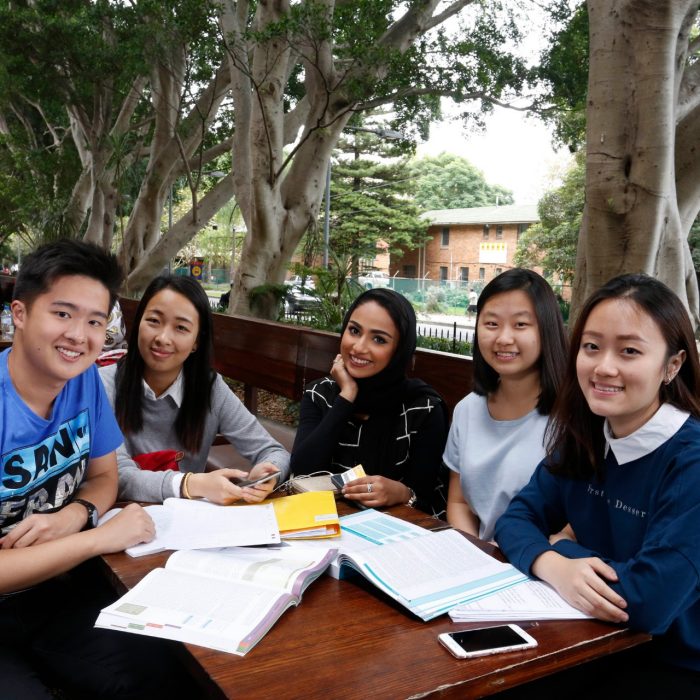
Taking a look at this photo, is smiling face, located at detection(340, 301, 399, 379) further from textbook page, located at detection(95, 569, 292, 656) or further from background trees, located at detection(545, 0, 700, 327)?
background trees, located at detection(545, 0, 700, 327)

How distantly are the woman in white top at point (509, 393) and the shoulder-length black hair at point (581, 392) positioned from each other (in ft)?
1.38

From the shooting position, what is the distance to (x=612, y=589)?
5.24 feet

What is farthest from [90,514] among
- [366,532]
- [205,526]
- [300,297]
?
[300,297]

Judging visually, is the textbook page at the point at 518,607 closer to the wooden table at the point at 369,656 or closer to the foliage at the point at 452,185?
the wooden table at the point at 369,656

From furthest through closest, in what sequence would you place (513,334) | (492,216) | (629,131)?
(492,216) → (629,131) → (513,334)

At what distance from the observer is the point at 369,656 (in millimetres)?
1362

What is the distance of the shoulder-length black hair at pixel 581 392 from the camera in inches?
70.8

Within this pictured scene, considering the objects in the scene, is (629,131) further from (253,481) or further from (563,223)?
(563,223)

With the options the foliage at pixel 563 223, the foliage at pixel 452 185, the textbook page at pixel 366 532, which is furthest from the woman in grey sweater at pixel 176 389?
the foliage at pixel 452 185

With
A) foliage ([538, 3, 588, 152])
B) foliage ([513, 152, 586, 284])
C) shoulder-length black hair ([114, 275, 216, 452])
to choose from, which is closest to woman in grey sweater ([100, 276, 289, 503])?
shoulder-length black hair ([114, 275, 216, 452])

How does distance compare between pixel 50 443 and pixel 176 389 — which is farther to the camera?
pixel 176 389

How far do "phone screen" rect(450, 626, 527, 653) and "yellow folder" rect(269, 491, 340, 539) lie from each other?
55 cm

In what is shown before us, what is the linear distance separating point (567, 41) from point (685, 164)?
4.62 metres

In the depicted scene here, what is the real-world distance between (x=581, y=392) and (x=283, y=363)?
284 centimetres
